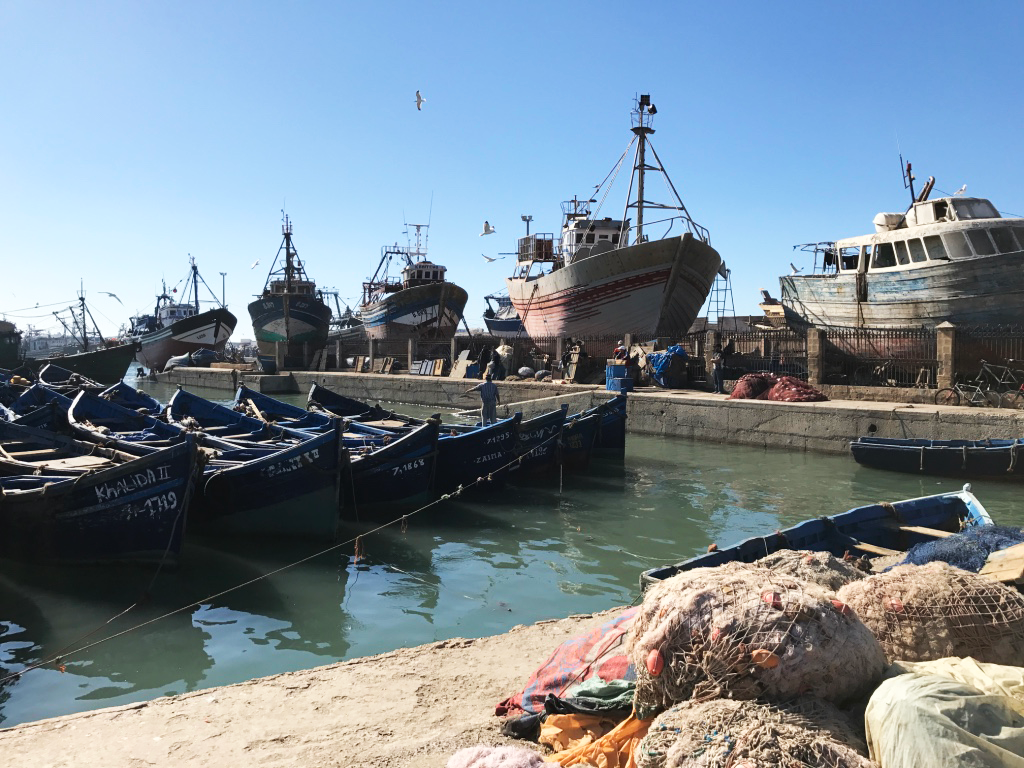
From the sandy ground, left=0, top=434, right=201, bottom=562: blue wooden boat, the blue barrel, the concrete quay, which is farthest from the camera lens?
the blue barrel

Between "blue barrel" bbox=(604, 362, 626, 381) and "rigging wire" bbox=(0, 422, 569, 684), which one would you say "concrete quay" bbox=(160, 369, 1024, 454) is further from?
"rigging wire" bbox=(0, 422, 569, 684)

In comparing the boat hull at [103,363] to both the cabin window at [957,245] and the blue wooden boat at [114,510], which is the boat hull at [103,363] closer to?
the blue wooden boat at [114,510]

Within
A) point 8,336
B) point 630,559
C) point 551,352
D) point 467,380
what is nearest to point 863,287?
point 551,352

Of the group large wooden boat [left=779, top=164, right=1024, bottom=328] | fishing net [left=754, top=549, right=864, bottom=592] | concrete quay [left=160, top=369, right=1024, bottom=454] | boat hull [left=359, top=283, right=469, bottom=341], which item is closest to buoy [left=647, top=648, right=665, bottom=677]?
fishing net [left=754, top=549, right=864, bottom=592]

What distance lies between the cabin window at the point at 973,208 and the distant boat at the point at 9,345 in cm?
4265

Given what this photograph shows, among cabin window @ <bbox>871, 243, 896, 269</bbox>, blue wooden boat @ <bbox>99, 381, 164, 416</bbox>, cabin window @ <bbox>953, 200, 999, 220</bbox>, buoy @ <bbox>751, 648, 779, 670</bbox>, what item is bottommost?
buoy @ <bbox>751, 648, 779, 670</bbox>

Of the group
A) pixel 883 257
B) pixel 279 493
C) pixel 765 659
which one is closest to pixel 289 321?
pixel 883 257

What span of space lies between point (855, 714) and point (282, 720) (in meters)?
3.22

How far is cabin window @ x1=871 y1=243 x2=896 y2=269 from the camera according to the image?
2214 centimetres

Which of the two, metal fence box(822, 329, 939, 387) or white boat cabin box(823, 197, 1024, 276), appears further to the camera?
white boat cabin box(823, 197, 1024, 276)

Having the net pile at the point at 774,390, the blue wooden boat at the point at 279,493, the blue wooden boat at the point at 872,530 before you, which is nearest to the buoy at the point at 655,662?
the blue wooden boat at the point at 872,530

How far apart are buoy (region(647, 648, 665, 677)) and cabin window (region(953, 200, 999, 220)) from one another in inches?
844

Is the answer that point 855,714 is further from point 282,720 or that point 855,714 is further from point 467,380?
point 467,380

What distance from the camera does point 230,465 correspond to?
9883mm
